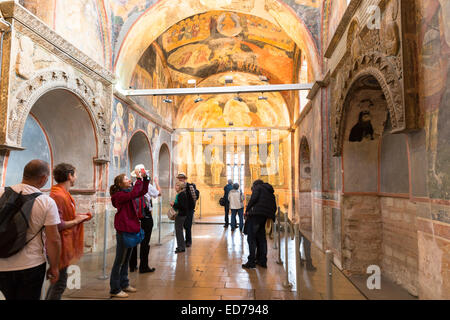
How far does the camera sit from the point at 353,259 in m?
6.32

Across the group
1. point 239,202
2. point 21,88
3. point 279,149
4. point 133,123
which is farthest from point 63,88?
point 279,149

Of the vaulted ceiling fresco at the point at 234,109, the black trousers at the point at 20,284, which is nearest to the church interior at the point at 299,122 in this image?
the black trousers at the point at 20,284

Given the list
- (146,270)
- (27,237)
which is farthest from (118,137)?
(27,237)

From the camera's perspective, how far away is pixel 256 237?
20.7ft

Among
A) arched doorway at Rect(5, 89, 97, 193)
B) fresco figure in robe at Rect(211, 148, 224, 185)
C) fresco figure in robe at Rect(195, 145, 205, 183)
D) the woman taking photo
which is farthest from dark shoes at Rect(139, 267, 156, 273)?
fresco figure in robe at Rect(211, 148, 224, 185)

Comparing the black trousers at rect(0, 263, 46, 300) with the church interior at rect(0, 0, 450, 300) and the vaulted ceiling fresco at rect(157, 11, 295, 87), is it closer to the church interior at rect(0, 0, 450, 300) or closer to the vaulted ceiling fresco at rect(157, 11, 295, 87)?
the church interior at rect(0, 0, 450, 300)

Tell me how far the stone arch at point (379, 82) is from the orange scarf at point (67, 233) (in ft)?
12.7

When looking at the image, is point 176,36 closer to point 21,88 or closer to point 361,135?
point 21,88

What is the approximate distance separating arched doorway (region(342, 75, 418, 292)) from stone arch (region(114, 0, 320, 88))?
311 centimetres

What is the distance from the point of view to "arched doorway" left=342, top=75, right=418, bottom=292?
232 inches

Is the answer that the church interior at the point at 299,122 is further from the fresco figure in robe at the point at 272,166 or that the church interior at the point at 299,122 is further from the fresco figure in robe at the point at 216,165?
the fresco figure in robe at the point at 216,165

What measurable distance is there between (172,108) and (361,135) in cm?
1228

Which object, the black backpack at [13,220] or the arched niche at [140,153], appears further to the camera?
the arched niche at [140,153]

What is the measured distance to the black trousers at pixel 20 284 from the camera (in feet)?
8.29
